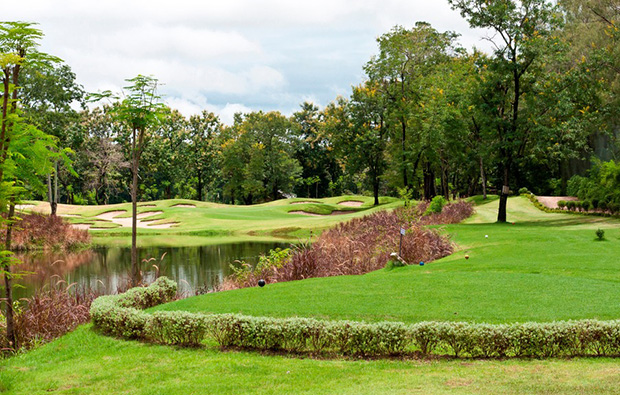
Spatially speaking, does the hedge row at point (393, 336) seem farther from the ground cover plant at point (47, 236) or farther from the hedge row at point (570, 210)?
the hedge row at point (570, 210)

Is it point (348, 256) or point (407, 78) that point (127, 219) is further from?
point (348, 256)

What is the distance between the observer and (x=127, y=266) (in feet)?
74.4

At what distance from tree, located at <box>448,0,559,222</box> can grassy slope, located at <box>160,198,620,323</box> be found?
1146 centimetres

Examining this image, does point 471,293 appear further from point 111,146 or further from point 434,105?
point 111,146

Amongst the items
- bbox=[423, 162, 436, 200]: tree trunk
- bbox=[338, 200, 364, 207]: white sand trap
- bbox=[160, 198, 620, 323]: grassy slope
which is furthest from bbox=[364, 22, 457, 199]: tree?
bbox=[160, 198, 620, 323]: grassy slope

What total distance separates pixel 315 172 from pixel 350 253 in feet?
182

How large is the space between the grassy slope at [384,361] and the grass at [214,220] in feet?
68.1

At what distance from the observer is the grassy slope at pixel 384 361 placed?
22.6 feet

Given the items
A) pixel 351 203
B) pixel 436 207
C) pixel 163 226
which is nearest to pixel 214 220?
pixel 163 226

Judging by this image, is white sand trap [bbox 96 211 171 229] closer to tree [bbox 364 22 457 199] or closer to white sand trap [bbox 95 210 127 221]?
white sand trap [bbox 95 210 127 221]

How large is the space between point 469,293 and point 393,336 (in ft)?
12.1

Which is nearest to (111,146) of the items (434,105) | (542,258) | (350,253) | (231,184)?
(231,184)

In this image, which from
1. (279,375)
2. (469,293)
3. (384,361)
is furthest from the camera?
(469,293)

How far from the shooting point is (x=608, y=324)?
8.05m
